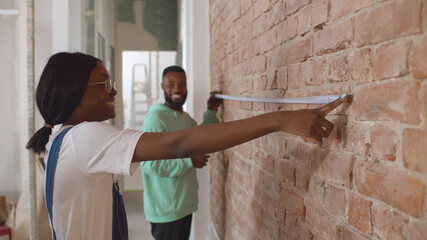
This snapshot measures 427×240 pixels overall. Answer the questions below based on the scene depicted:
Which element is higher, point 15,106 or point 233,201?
point 15,106

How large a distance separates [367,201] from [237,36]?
1.40m

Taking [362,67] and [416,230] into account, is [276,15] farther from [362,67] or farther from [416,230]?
[416,230]

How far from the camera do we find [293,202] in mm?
1236

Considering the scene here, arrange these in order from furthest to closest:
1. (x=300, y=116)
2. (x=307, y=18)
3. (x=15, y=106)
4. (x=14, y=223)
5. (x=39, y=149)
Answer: (x=15, y=106) < (x=14, y=223) < (x=39, y=149) < (x=307, y=18) < (x=300, y=116)

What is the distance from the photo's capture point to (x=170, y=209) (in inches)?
86.1

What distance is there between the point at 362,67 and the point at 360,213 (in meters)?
0.35

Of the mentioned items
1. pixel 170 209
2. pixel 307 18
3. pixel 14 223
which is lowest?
pixel 14 223

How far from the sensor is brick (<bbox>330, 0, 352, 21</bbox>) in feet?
2.86

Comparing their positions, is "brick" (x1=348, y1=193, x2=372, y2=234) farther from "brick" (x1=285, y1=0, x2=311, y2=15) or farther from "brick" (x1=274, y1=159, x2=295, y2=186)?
"brick" (x1=285, y1=0, x2=311, y2=15)

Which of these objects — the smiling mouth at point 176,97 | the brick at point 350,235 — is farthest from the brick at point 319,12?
the smiling mouth at point 176,97

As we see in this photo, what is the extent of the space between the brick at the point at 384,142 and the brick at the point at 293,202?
0.44 metres

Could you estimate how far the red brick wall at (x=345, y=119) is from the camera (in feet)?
2.19

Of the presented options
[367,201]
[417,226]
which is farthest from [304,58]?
[417,226]

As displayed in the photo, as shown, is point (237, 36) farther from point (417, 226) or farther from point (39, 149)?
point (417, 226)
